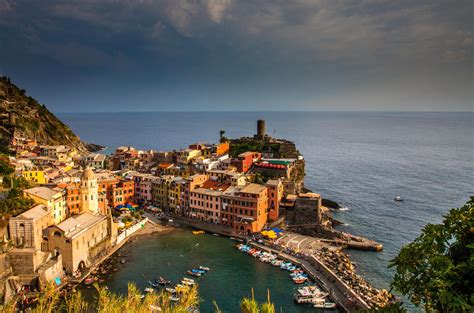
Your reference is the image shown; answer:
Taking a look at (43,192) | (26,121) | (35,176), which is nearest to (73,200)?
(43,192)

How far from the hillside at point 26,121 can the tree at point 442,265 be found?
340 ft

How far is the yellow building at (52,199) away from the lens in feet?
143

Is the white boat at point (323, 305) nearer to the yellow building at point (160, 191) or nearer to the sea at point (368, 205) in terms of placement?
the sea at point (368, 205)

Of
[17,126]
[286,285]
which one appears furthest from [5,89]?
[286,285]

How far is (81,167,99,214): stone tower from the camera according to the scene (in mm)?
47781

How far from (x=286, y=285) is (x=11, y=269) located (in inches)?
1150

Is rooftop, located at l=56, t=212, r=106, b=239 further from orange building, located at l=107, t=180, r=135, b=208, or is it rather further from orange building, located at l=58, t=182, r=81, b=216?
orange building, located at l=107, t=180, r=135, b=208

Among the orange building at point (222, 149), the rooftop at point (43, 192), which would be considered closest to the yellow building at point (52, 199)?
the rooftop at point (43, 192)

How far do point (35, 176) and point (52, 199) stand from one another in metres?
17.3

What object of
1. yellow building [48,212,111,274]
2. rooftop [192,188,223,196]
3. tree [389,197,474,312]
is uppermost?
tree [389,197,474,312]

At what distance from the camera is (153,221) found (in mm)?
57625

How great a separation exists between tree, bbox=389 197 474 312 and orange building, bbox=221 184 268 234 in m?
41.0

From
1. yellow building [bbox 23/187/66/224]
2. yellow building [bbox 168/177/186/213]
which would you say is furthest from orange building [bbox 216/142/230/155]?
yellow building [bbox 23/187/66/224]

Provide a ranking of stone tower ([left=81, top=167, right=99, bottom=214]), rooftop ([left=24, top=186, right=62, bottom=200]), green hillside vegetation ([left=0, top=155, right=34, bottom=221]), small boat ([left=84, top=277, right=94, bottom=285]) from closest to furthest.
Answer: small boat ([left=84, top=277, right=94, bottom=285]) < green hillside vegetation ([left=0, top=155, right=34, bottom=221]) < rooftop ([left=24, top=186, right=62, bottom=200]) < stone tower ([left=81, top=167, right=99, bottom=214])
